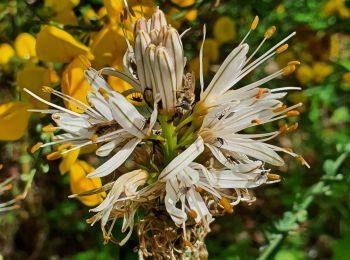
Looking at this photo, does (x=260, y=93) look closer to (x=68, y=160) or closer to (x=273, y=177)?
(x=273, y=177)

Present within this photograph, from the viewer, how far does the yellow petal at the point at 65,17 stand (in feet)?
6.04

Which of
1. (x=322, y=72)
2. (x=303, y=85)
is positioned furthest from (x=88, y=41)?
(x=322, y=72)

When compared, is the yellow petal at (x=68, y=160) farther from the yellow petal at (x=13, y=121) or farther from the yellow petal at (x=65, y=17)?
the yellow petal at (x=65, y=17)

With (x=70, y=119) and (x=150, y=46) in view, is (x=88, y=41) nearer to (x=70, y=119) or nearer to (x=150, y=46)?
(x=70, y=119)

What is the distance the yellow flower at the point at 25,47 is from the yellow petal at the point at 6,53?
0.10ft

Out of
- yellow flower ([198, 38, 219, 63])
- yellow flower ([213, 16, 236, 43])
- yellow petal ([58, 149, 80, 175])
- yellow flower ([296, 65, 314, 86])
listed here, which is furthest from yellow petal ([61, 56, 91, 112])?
yellow flower ([296, 65, 314, 86])

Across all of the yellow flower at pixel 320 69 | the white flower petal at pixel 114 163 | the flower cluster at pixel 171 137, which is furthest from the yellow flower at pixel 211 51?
the white flower petal at pixel 114 163

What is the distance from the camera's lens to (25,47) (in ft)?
6.49

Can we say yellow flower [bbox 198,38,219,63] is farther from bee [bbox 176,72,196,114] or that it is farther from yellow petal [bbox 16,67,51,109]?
bee [bbox 176,72,196,114]

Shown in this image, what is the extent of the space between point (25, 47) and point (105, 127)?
0.72 metres

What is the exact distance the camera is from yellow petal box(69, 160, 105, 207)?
1.53m

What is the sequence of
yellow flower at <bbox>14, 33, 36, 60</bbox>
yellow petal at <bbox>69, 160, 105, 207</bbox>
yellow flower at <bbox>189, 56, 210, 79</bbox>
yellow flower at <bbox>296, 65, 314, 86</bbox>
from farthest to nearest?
1. yellow flower at <bbox>296, 65, 314, 86</bbox>
2. yellow flower at <bbox>189, 56, 210, 79</bbox>
3. yellow flower at <bbox>14, 33, 36, 60</bbox>
4. yellow petal at <bbox>69, 160, 105, 207</bbox>

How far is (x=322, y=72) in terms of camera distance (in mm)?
2715

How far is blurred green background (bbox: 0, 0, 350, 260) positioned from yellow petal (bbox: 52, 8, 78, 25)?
56 mm
